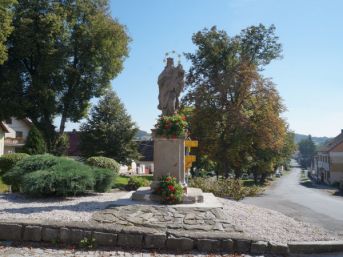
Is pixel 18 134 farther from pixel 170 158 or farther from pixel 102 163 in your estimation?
pixel 170 158

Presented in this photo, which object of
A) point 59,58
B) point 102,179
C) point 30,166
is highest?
point 59,58

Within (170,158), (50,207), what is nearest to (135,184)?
(170,158)

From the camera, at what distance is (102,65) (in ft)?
102

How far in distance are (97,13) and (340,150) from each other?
157 ft

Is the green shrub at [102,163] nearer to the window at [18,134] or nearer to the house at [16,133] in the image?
the house at [16,133]

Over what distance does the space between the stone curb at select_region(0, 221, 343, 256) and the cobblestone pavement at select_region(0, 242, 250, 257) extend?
0.68 feet

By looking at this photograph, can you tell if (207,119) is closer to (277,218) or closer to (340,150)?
(277,218)

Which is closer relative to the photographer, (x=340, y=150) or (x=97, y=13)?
(x=97, y=13)

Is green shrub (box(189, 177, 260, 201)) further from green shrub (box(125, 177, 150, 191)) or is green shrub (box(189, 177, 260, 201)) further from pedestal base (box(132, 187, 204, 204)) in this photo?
pedestal base (box(132, 187, 204, 204))

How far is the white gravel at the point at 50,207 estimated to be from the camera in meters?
8.95

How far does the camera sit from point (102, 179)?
13.5 metres

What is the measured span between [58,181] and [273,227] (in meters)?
6.54

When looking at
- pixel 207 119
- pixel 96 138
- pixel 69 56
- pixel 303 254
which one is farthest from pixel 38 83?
pixel 303 254

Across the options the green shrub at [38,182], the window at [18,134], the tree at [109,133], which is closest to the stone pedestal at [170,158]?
the green shrub at [38,182]
